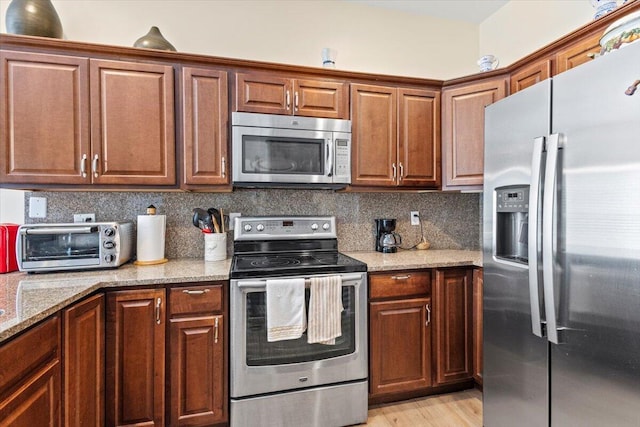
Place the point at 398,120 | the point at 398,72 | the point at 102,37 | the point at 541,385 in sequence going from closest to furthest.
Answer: the point at 541,385, the point at 102,37, the point at 398,120, the point at 398,72

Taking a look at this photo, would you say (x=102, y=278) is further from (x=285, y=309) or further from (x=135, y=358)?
(x=285, y=309)

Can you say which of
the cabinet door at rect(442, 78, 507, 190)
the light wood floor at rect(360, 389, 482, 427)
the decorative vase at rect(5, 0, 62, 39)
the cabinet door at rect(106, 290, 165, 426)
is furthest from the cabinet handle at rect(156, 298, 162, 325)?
the cabinet door at rect(442, 78, 507, 190)

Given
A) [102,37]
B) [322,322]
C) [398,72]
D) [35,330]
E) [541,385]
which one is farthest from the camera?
[398,72]

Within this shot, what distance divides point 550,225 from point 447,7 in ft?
7.51

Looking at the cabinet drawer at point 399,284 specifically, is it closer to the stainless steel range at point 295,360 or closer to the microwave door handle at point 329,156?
the stainless steel range at point 295,360

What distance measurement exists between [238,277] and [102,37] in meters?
1.90

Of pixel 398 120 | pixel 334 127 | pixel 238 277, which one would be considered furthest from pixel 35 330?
pixel 398 120

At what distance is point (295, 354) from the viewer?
187 centimetres

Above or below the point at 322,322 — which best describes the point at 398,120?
above

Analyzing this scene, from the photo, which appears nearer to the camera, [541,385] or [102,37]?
[541,385]

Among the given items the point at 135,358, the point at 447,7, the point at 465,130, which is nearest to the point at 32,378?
the point at 135,358

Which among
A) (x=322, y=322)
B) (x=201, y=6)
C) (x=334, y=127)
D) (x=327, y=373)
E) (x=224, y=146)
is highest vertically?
(x=201, y=6)

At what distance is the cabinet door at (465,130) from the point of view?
7.58 ft

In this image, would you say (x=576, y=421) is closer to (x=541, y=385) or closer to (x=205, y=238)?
(x=541, y=385)
